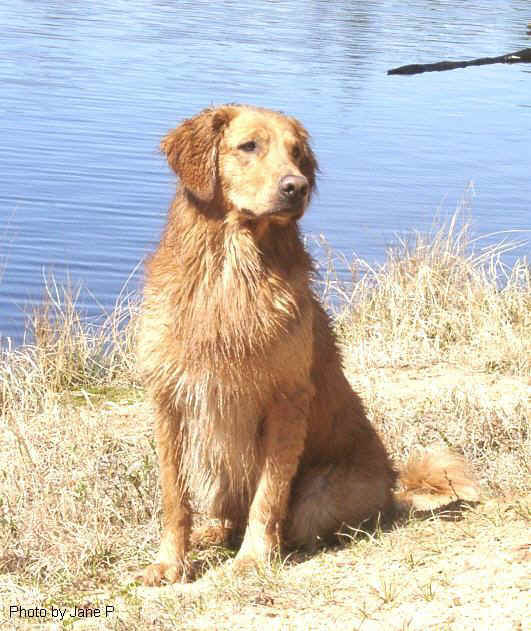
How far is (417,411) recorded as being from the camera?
699cm

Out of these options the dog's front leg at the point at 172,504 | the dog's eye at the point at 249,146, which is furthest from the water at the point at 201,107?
→ the dog's eye at the point at 249,146

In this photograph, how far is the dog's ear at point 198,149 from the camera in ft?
16.5

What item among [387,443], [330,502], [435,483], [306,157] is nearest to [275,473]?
[330,502]

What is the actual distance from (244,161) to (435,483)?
1864mm

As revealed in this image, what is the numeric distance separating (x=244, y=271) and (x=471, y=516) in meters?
1.54

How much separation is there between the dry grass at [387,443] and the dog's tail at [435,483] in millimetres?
169

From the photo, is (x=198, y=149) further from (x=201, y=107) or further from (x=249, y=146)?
(x=201, y=107)

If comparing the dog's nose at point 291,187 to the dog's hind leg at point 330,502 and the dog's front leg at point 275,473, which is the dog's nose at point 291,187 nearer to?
the dog's front leg at point 275,473

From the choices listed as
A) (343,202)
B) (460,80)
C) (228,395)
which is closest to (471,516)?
(228,395)

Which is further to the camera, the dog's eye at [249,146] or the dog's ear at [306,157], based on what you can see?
the dog's ear at [306,157]

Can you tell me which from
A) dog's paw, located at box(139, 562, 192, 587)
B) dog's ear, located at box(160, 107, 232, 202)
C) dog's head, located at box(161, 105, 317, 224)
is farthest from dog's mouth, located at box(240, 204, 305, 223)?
dog's paw, located at box(139, 562, 192, 587)

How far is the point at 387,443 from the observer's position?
6.68m

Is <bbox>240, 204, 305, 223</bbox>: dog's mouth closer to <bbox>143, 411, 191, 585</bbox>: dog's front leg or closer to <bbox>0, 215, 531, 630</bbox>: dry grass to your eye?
<bbox>143, 411, 191, 585</bbox>: dog's front leg

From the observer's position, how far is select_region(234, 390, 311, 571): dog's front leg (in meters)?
5.16
